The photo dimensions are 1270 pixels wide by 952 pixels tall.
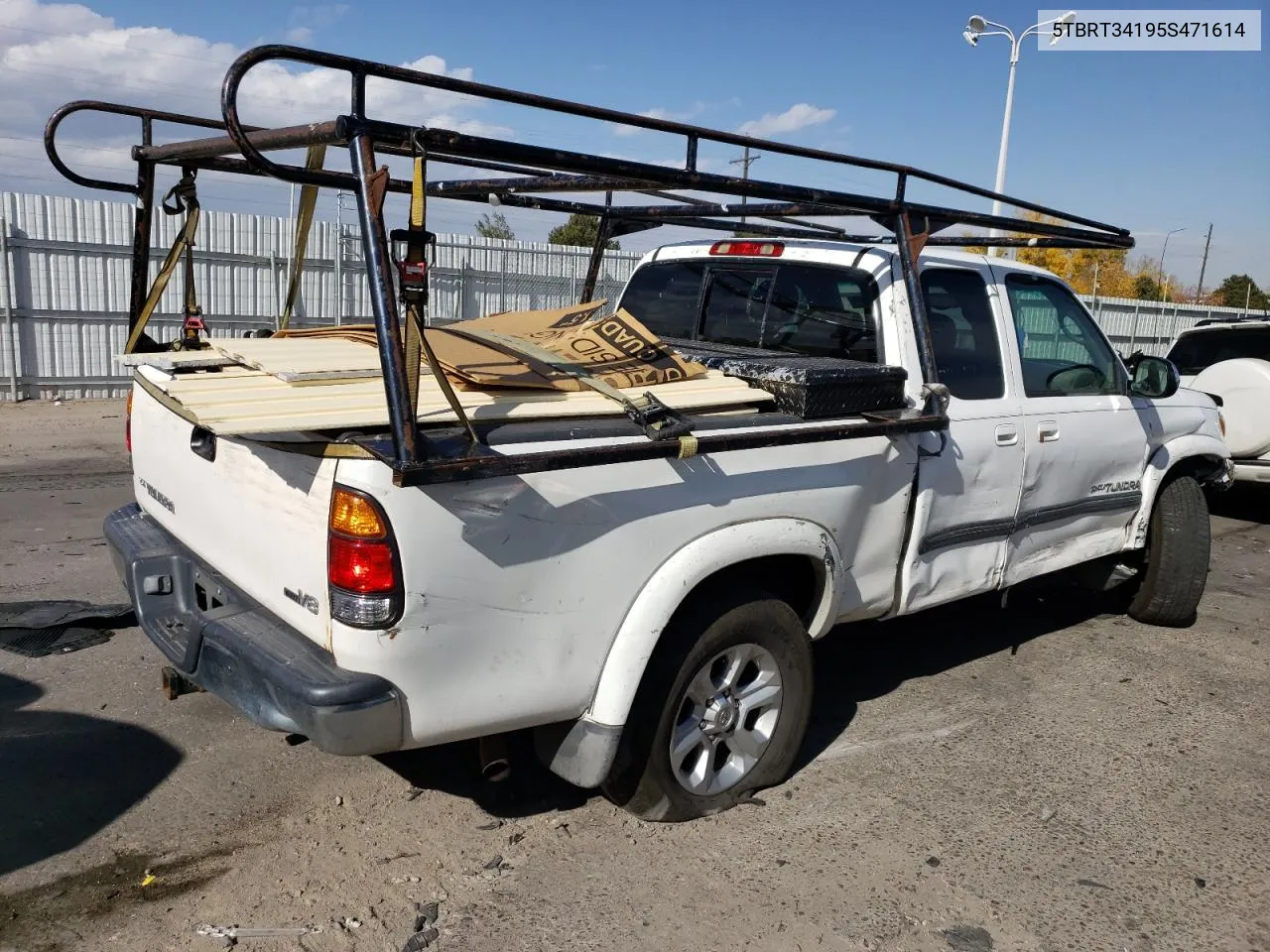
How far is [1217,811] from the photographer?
3648 millimetres

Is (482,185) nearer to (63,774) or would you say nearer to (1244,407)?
(63,774)

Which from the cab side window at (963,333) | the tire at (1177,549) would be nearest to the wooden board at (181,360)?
the cab side window at (963,333)

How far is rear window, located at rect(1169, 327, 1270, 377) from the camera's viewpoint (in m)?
9.01

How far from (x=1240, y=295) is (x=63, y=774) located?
189 ft

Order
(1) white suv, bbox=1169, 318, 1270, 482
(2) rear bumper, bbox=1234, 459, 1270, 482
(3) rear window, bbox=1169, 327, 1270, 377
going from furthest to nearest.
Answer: (3) rear window, bbox=1169, 327, 1270, 377 < (2) rear bumper, bbox=1234, 459, 1270, 482 < (1) white suv, bbox=1169, 318, 1270, 482

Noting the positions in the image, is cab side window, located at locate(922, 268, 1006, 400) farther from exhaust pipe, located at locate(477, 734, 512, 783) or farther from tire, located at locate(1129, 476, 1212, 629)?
exhaust pipe, located at locate(477, 734, 512, 783)

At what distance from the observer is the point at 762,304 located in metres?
4.44

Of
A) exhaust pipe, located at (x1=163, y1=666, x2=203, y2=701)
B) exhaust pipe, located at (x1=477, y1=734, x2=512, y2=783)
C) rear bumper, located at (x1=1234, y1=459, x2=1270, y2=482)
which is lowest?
exhaust pipe, located at (x1=163, y1=666, x2=203, y2=701)

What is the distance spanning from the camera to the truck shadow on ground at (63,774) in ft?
10.2

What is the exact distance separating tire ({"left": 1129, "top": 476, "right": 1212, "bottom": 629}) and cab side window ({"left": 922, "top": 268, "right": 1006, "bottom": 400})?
5.96 feet

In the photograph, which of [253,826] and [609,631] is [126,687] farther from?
[609,631]

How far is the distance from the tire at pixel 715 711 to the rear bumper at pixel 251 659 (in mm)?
832

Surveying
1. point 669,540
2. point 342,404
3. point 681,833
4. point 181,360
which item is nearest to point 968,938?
point 681,833

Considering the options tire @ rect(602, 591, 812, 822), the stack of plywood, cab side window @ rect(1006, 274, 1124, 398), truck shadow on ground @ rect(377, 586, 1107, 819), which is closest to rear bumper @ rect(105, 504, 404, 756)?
the stack of plywood
